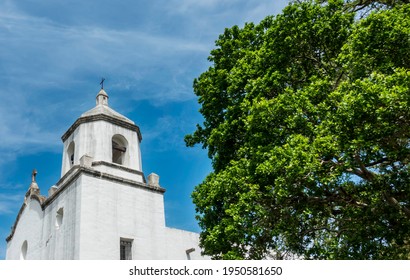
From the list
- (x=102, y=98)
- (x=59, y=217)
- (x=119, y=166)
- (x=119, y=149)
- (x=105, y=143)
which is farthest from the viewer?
(x=102, y=98)

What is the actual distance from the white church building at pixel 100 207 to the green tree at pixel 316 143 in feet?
16.6

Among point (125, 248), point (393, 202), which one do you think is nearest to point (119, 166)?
point (125, 248)

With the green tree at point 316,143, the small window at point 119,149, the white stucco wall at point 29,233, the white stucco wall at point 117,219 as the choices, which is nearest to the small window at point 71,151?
the small window at point 119,149

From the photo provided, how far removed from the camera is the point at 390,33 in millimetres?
8742

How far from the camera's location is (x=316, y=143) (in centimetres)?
865

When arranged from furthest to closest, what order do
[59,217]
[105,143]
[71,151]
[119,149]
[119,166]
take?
[71,151]
[119,149]
[105,143]
[119,166]
[59,217]

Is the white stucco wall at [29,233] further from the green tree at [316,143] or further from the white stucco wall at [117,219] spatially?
the green tree at [316,143]

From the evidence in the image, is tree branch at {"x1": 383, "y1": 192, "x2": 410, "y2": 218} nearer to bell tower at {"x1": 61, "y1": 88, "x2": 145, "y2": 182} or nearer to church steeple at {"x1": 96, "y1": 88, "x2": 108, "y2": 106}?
bell tower at {"x1": 61, "y1": 88, "x2": 145, "y2": 182}

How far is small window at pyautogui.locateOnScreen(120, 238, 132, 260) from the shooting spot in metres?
15.1

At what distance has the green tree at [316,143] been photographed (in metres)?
8.48

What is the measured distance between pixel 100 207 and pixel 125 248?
1.66 m

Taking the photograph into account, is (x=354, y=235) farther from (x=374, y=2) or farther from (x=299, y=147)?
(x=374, y=2)

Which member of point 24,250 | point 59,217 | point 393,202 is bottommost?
point 393,202

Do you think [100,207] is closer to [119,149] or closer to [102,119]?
[119,149]
